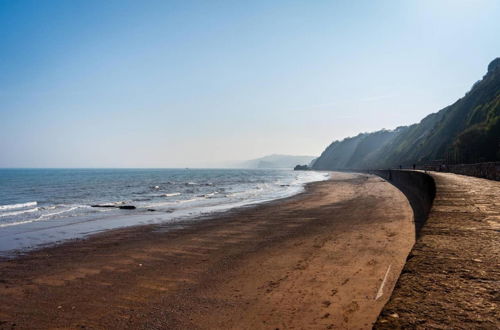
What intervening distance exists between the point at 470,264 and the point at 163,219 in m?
16.5

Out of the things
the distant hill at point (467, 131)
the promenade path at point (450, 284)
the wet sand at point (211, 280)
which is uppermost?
the distant hill at point (467, 131)

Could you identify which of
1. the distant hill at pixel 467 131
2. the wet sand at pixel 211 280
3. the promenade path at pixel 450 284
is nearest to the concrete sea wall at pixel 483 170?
the wet sand at pixel 211 280

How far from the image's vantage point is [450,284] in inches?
→ 107

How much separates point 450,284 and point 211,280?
18.4 feet

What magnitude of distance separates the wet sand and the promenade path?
6.36ft

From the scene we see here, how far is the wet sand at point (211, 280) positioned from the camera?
5559 millimetres

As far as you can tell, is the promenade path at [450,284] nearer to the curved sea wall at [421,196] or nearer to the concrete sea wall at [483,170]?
the curved sea wall at [421,196]

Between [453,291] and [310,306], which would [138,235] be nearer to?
[310,306]

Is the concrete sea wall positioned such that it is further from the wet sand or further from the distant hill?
the distant hill

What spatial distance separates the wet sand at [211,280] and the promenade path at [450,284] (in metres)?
1.94

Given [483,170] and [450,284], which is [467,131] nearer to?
[483,170]

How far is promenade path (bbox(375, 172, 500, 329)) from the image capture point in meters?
2.11

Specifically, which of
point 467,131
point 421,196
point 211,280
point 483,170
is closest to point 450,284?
point 211,280

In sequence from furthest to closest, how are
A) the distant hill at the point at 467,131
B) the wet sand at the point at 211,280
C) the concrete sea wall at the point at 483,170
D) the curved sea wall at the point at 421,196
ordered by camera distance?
the distant hill at the point at 467,131, the concrete sea wall at the point at 483,170, the curved sea wall at the point at 421,196, the wet sand at the point at 211,280
